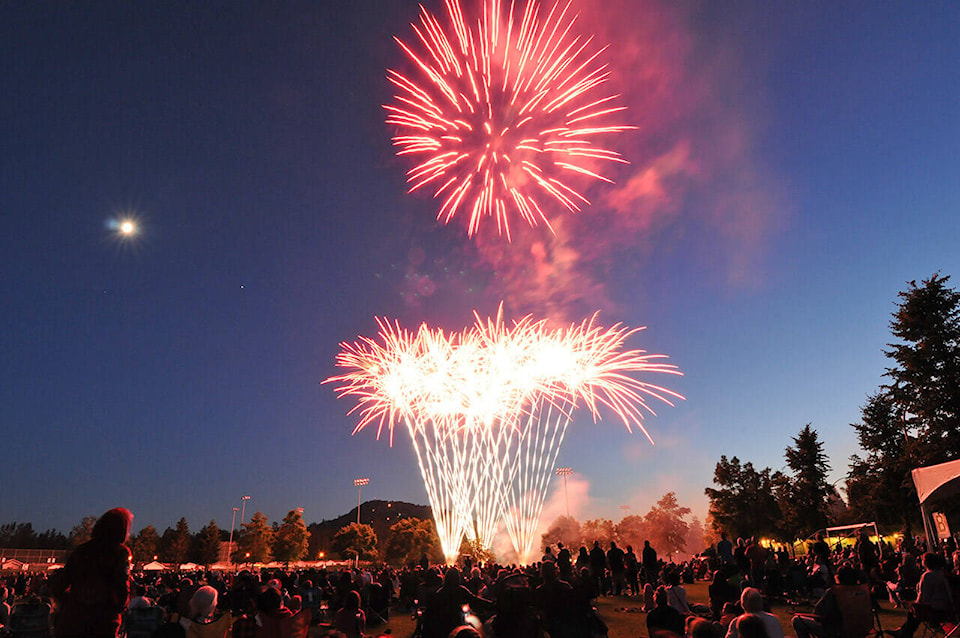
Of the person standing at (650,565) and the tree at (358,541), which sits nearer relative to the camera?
the person standing at (650,565)

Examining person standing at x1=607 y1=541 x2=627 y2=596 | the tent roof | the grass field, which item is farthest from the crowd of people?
the tent roof

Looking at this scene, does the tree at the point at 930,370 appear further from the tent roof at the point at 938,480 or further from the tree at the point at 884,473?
the tent roof at the point at 938,480

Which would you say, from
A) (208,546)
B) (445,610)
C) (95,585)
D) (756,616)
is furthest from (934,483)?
(208,546)

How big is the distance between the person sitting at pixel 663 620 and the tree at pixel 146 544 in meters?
115

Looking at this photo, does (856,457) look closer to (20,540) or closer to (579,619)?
(579,619)

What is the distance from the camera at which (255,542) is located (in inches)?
3489

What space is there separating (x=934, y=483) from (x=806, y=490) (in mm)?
44080

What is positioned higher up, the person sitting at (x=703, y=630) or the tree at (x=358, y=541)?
the person sitting at (x=703, y=630)

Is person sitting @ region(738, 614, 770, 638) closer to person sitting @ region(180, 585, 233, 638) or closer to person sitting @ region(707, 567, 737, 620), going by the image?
person sitting @ region(707, 567, 737, 620)

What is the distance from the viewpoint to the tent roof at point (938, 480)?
22922mm

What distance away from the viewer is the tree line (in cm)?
3872

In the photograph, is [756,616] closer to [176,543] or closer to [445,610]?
[445,610]

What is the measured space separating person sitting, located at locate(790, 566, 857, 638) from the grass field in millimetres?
3858

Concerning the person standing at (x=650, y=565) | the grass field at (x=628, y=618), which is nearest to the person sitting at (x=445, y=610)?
the grass field at (x=628, y=618)
